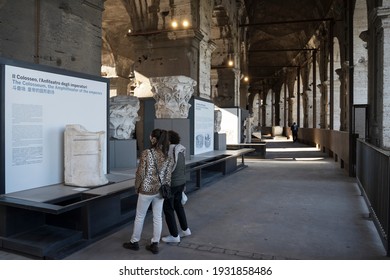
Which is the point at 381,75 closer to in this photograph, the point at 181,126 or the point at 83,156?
the point at 181,126

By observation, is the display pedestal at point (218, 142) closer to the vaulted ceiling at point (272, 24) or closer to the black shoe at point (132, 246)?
the vaulted ceiling at point (272, 24)

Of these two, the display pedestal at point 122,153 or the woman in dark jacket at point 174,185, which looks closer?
the woman in dark jacket at point 174,185

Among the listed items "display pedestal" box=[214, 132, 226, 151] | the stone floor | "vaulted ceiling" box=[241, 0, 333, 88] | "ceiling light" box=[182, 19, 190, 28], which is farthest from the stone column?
"vaulted ceiling" box=[241, 0, 333, 88]

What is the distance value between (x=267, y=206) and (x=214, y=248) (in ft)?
7.58

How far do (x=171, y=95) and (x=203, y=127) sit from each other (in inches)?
71.1

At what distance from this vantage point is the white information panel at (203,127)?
9348mm

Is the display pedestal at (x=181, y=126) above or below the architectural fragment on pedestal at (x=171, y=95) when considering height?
below

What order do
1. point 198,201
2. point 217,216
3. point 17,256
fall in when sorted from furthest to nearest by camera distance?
point 198,201 < point 217,216 < point 17,256

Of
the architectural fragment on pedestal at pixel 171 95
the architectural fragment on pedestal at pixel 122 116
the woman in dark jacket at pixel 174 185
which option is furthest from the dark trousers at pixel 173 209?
the architectural fragment on pedestal at pixel 171 95

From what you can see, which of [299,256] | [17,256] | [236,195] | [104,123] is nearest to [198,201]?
[236,195]

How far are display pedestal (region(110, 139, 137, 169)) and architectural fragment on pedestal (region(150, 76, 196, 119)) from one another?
83.2 inches

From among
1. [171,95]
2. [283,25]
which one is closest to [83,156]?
[171,95]
